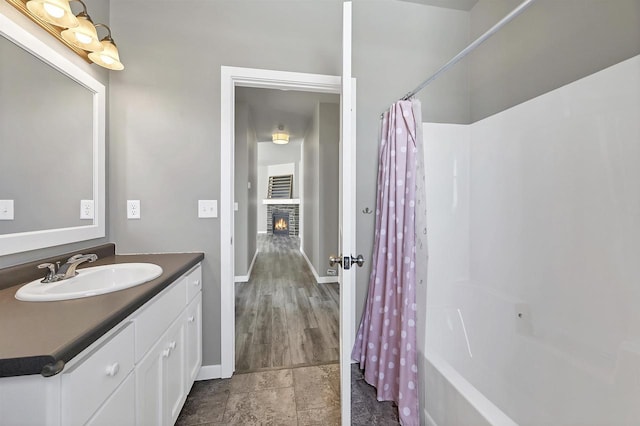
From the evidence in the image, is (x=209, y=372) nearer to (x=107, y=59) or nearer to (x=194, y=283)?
(x=194, y=283)

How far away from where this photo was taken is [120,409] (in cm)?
83

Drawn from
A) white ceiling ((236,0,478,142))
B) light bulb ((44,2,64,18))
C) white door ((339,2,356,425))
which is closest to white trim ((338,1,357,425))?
white door ((339,2,356,425))

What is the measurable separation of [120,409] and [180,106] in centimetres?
164

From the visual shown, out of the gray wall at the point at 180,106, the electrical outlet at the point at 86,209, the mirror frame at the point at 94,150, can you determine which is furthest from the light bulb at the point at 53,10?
the electrical outlet at the point at 86,209

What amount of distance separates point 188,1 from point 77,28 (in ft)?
2.39

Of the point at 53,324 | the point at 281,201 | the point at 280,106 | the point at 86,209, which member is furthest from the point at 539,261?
the point at 281,201

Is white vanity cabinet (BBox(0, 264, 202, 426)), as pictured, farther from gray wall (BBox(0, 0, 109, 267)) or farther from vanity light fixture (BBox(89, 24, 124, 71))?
vanity light fixture (BBox(89, 24, 124, 71))

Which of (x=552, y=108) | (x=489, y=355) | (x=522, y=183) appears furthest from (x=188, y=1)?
(x=489, y=355)

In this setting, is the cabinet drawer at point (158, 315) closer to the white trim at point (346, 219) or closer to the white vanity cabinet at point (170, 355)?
the white vanity cabinet at point (170, 355)

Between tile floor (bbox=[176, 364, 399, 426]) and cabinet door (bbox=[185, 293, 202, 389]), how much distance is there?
17cm

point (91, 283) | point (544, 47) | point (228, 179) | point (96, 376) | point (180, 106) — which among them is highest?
point (544, 47)

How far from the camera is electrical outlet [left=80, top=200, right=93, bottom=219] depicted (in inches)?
56.9

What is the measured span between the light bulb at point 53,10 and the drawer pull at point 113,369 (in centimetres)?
152

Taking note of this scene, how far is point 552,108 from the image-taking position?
1466 millimetres
